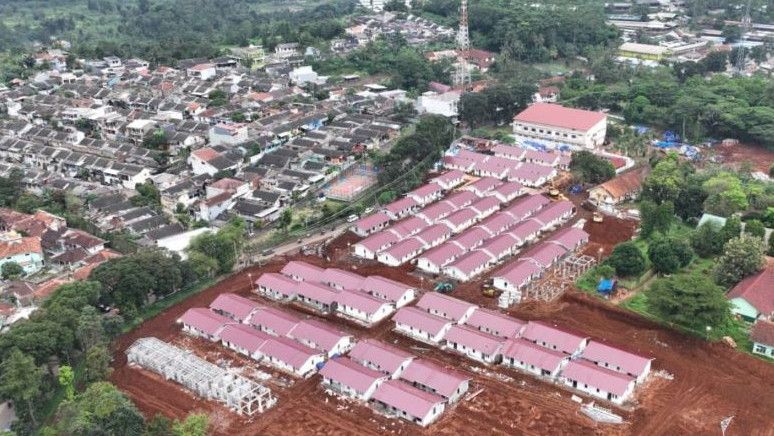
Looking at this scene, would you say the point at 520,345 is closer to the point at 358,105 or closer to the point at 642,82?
the point at 358,105

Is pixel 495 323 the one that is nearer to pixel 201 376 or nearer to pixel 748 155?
pixel 201 376

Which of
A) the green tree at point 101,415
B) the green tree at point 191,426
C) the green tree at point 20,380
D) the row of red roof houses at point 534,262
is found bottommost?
the row of red roof houses at point 534,262

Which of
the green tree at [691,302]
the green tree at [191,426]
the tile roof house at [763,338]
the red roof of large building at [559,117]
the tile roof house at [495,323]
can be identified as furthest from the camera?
the red roof of large building at [559,117]

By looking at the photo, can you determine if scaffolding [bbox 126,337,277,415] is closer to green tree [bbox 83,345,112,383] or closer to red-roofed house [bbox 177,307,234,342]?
red-roofed house [bbox 177,307,234,342]

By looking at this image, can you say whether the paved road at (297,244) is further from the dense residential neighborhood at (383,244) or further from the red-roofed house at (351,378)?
the red-roofed house at (351,378)

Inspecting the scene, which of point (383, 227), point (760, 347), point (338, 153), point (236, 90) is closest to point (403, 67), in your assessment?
point (236, 90)

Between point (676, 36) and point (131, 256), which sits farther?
point (676, 36)

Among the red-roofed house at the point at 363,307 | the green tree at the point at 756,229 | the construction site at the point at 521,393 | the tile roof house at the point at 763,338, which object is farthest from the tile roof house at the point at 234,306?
the green tree at the point at 756,229
